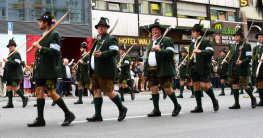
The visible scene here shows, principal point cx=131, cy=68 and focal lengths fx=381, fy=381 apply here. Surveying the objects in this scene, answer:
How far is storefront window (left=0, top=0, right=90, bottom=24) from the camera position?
21734mm

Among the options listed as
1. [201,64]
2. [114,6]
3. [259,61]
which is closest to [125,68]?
[259,61]

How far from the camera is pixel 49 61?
22.3 feet

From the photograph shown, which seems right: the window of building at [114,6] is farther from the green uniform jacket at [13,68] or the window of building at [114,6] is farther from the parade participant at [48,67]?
the parade participant at [48,67]

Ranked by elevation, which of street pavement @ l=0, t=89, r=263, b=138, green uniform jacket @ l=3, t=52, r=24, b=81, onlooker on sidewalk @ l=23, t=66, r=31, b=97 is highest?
green uniform jacket @ l=3, t=52, r=24, b=81

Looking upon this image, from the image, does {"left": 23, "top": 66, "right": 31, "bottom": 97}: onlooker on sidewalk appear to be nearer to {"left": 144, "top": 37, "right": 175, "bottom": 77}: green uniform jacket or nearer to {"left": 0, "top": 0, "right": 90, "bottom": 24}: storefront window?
{"left": 0, "top": 0, "right": 90, "bottom": 24}: storefront window

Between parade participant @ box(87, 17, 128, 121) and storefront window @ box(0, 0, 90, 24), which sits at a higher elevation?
storefront window @ box(0, 0, 90, 24)

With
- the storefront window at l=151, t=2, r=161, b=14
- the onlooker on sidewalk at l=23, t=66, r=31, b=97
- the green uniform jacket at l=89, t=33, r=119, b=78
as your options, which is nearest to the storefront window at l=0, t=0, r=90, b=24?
the onlooker on sidewalk at l=23, t=66, r=31, b=97

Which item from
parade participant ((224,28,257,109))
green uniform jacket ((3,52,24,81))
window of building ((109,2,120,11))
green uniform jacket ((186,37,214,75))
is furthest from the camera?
window of building ((109,2,120,11))

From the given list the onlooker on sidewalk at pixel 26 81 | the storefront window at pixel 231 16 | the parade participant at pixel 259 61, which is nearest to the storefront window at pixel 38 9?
the onlooker on sidewalk at pixel 26 81

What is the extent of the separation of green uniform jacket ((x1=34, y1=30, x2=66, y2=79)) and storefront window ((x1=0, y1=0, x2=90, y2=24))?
46.6 feet

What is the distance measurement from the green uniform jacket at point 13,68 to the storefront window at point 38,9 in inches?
362

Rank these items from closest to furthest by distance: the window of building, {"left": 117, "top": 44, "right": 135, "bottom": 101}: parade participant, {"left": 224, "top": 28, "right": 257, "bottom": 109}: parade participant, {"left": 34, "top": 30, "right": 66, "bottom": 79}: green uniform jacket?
{"left": 34, "top": 30, "right": 66, "bottom": 79}: green uniform jacket, {"left": 224, "top": 28, "right": 257, "bottom": 109}: parade participant, {"left": 117, "top": 44, "right": 135, "bottom": 101}: parade participant, the window of building

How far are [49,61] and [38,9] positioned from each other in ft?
55.1

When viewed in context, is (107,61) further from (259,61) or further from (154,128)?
(259,61)
